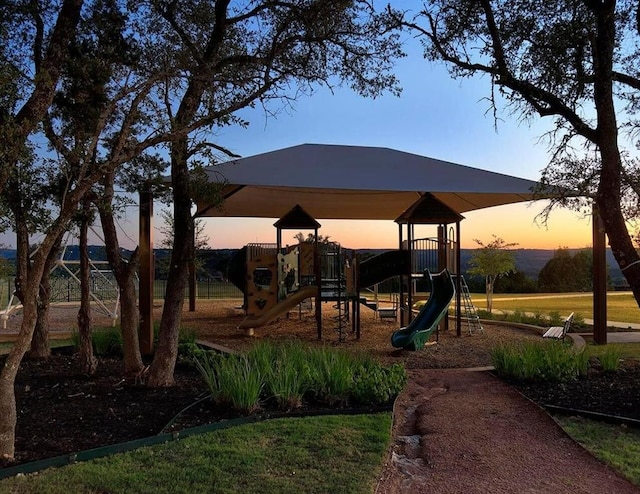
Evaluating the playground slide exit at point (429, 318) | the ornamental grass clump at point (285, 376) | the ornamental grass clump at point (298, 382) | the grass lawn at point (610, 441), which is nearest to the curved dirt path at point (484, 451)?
the grass lawn at point (610, 441)

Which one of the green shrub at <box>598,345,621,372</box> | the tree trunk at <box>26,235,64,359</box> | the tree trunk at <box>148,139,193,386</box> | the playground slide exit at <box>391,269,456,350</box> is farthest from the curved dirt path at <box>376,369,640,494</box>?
the tree trunk at <box>26,235,64,359</box>

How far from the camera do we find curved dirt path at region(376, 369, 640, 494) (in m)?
3.62

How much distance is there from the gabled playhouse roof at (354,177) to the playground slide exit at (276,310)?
1999 millimetres

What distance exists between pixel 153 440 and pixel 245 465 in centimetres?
88

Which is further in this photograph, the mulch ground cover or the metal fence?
the metal fence

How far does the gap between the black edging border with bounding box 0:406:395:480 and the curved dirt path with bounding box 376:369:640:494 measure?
53 centimetres

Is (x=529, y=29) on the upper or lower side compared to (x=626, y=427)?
upper

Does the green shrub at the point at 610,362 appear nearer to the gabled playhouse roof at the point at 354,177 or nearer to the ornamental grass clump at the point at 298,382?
the gabled playhouse roof at the point at 354,177

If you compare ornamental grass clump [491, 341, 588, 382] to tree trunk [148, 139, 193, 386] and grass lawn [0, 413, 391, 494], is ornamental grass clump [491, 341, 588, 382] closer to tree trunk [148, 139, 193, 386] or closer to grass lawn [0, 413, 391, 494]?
grass lawn [0, 413, 391, 494]

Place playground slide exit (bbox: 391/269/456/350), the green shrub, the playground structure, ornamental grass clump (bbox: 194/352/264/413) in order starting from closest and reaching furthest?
1. ornamental grass clump (bbox: 194/352/264/413)
2. the green shrub
3. playground slide exit (bbox: 391/269/456/350)
4. the playground structure

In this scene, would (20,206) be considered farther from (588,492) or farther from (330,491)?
(588,492)

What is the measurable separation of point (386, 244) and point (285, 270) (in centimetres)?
912

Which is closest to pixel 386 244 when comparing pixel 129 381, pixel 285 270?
pixel 285 270

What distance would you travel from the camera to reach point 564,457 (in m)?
4.12
